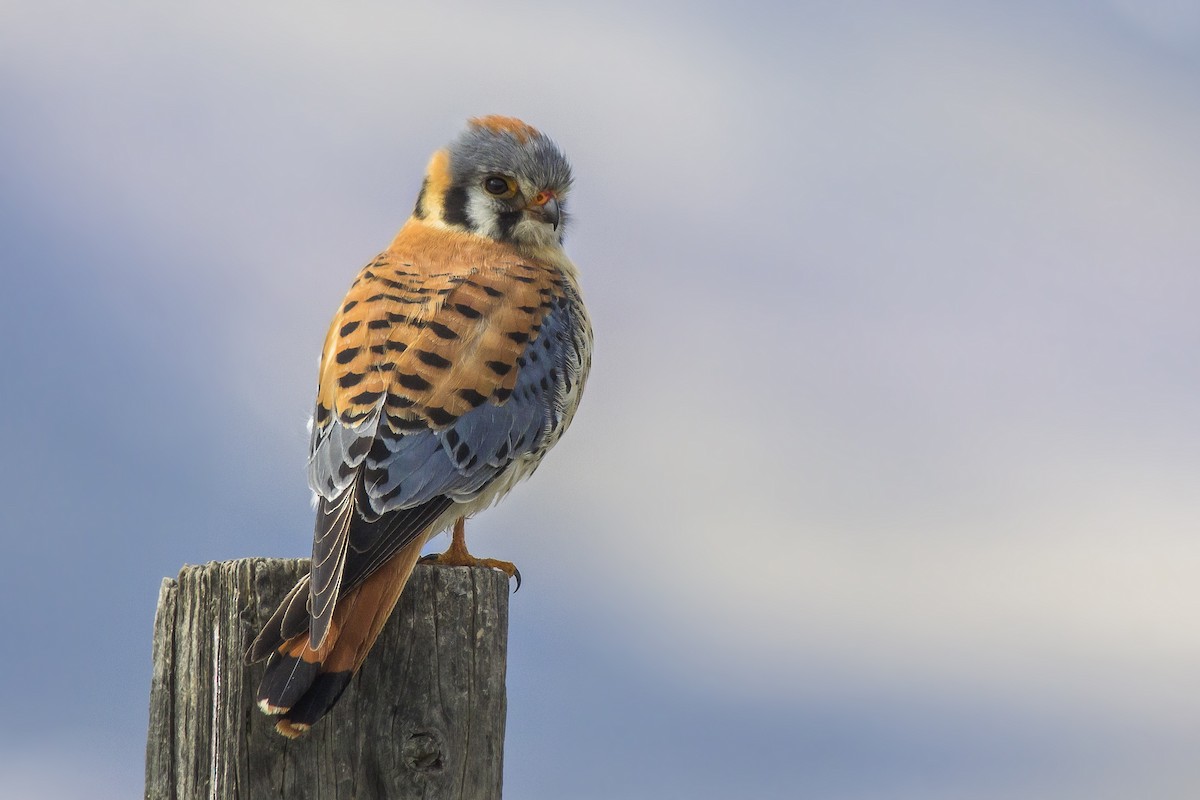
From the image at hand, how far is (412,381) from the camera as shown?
16.8ft

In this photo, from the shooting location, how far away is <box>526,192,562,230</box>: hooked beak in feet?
22.6

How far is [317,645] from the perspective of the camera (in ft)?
12.7

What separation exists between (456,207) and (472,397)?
2.05m

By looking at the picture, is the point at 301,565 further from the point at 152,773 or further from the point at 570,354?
the point at 570,354

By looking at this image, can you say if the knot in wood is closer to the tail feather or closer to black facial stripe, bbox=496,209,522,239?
the tail feather

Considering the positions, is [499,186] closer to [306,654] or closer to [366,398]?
[366,398]

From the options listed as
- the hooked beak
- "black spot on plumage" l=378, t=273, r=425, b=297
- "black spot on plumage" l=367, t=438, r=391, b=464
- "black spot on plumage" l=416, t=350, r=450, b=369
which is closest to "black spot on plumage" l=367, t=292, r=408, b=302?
"black spot on plumage" l=378, t=273, r=425, b=297

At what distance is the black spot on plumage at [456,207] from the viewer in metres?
6.98

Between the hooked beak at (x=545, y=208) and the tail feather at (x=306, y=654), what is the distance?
3.22 m

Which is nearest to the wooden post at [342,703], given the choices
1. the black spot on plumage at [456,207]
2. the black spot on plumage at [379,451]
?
the black spot on plumage at [379,451]

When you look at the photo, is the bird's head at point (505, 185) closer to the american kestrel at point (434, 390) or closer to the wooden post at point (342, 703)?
the american kestrel at point (434, 390)

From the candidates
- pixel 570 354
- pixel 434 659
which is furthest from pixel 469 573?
pixel 570 354

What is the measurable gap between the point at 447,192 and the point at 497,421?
2.16 m

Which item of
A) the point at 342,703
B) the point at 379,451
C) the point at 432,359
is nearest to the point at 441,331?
the point at 432,359
